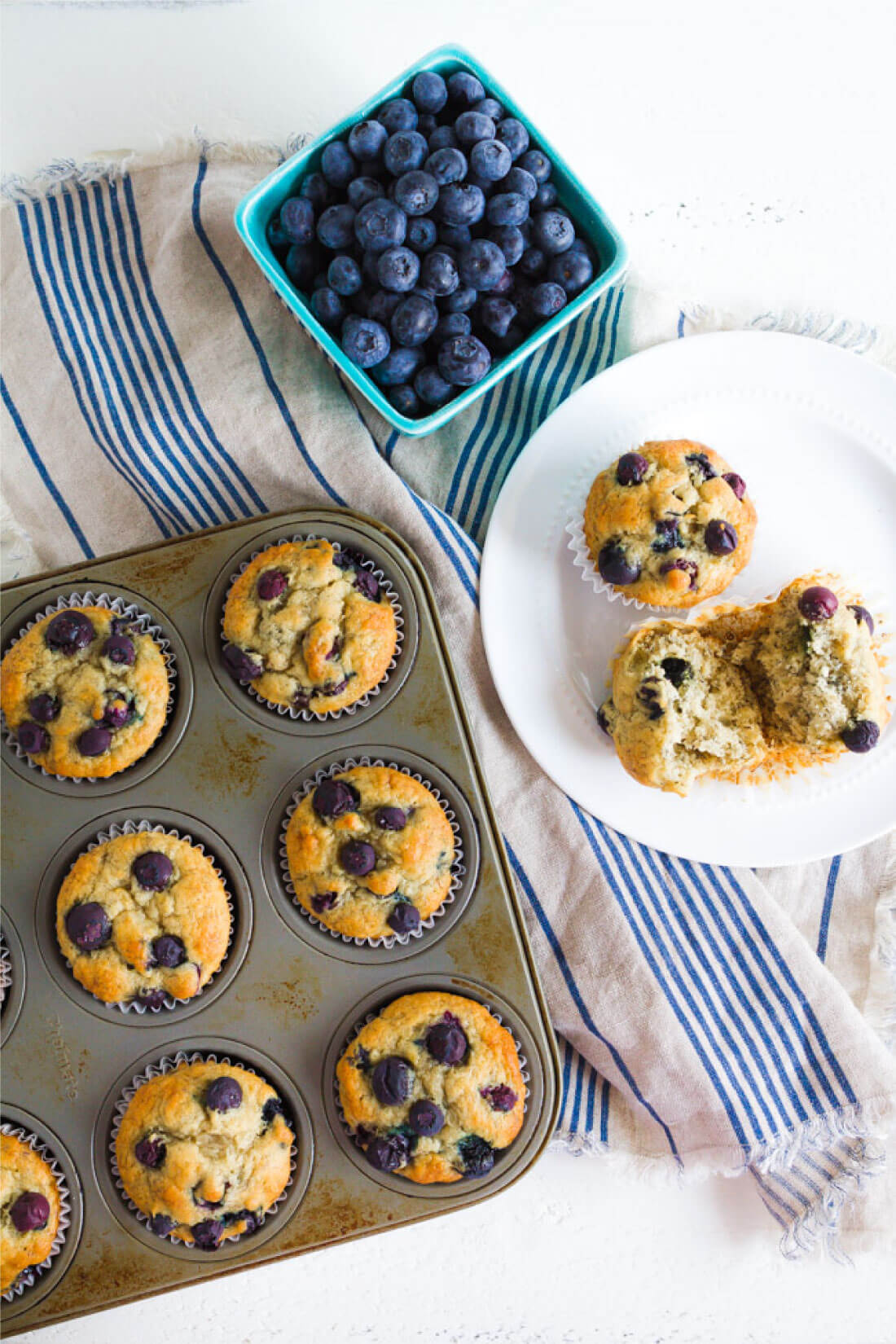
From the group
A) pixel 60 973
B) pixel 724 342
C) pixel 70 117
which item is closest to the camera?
pixel 60 973

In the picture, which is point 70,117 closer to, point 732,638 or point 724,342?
point 724,342

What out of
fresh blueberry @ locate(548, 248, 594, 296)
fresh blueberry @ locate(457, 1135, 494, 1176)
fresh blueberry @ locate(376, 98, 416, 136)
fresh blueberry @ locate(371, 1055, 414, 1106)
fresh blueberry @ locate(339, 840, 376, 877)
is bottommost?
fresh blueberry @ locate(457, 1135, 494, 1176)

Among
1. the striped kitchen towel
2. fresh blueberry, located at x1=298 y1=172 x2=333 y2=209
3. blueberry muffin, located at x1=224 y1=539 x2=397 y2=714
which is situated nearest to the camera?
blueberry muffin, located at x1=224 y1=539 x2=397 y2=714

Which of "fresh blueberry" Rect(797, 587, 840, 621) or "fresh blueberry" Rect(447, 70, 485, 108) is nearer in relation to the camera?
"fresh blueberry" Rect(797, 587, 840, 621)

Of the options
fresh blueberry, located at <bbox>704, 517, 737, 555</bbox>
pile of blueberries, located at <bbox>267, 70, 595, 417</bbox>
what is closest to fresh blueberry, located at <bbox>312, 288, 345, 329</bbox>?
pile of blueberries, located at <bbox>267, 70, 595, 417</bbox>

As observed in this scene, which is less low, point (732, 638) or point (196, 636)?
point (196, 636)

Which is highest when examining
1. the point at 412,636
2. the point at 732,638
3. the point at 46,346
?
the point at 46,346

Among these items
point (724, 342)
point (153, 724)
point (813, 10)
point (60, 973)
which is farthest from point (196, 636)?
point (813, 10)

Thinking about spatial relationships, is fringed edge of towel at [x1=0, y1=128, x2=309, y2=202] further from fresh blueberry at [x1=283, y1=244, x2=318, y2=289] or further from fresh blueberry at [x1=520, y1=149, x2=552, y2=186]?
fresh blueberry at [x1=520, y1=149, x2=552, y2=186]
